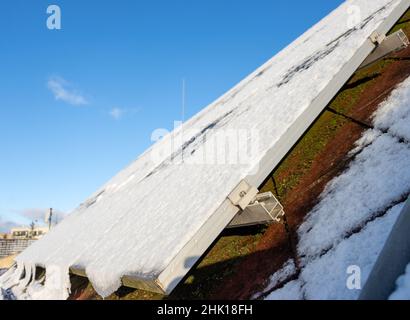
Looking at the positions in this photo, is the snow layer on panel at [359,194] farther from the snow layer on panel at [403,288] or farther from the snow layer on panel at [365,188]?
the snow layer on panel at [403,288]

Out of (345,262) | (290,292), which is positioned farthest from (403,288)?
(290,292)

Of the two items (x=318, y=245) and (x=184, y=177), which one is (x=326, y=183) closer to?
(x=318, y=245)

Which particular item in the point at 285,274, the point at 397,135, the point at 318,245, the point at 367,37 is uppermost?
the point at 367,37

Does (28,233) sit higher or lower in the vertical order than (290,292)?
higher

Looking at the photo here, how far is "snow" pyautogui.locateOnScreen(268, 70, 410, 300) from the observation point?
2.06 m

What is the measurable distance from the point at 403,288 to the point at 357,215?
1276 millimetres

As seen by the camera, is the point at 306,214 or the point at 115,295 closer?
the point at 306,214

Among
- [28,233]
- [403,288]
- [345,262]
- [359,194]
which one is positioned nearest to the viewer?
[403,288]

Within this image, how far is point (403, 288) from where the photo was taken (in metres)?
1.21

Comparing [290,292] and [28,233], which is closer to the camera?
[290,292]

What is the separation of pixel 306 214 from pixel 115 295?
2.80 meters

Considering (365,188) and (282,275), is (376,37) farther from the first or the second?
(282,275)
